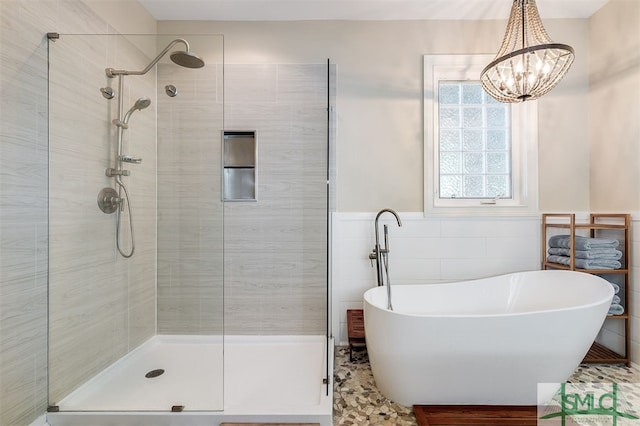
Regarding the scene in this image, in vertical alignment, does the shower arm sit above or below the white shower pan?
above

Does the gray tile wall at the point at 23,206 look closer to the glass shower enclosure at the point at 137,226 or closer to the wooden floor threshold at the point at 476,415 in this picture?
the glass shower enclosure at the point at 137,226

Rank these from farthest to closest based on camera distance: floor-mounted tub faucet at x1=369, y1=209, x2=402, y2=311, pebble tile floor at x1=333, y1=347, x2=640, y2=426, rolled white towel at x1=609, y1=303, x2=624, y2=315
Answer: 1. floor-mounted tub faucet at x1=369, y1=209, x2=402, y2=311
2. rolled white towel at x1=609, y1=303, x2=624, y2=315
3. pebble tile floor at x1=333, y1=347, x2=640, y2=426

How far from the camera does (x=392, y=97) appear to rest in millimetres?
2572

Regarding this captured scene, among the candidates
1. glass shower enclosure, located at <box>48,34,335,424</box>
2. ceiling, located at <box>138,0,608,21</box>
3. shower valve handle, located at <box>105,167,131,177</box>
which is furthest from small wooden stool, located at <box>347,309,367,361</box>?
ceiling, located at <box>138,0,608,21</box>

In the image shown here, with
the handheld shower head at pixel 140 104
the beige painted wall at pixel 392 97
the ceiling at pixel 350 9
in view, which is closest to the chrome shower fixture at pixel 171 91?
the handheld shower head at pixel 140 104

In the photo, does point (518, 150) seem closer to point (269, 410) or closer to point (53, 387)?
point (269, 410)

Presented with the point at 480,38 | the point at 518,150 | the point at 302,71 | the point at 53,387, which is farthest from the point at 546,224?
the point at 53,387

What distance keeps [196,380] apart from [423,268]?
5.86 feet

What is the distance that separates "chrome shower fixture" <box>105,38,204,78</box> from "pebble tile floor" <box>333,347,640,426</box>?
2023 mm

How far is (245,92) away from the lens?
8.27 feet

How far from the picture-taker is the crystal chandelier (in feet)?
6.10

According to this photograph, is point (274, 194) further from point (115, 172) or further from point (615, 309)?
point (615, 309)

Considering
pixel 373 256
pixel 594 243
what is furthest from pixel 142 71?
pixel 594 243

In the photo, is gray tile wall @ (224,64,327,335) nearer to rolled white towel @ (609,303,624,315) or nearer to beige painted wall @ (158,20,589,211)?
beige painted wall @ (158,20,589,211)
